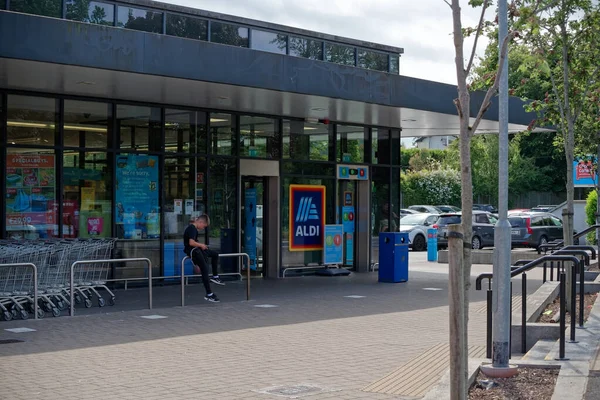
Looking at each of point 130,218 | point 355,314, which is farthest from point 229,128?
point 355,314

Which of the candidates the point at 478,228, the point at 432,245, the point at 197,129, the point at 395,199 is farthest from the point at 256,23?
the point at 478,228

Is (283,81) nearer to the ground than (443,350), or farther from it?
farther from it

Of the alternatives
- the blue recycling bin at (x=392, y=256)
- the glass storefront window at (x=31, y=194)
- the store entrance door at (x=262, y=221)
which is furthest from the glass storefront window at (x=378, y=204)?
the glass storefront window at (x=31, y=194)

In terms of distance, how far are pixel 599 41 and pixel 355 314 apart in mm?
6188

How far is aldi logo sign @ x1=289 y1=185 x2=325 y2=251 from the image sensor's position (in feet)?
67.2

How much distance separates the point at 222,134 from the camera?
19.0m

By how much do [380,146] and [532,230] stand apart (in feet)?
41.4

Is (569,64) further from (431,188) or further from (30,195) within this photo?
(431,188)

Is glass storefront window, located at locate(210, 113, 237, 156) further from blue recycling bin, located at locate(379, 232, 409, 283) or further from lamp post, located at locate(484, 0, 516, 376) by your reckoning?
lamp post, located at locate(484, 0, 516, 376)

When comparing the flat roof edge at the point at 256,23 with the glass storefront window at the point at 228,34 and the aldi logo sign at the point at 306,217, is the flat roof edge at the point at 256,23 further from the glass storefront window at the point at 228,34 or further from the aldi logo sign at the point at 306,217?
the aldi logo sign at the point at 306,217

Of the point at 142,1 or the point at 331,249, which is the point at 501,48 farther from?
the point at 331,249

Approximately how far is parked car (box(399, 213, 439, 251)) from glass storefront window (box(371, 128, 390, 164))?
1239 centimetres

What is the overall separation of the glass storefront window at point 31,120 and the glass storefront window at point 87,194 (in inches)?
21.7

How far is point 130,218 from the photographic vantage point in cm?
1723
